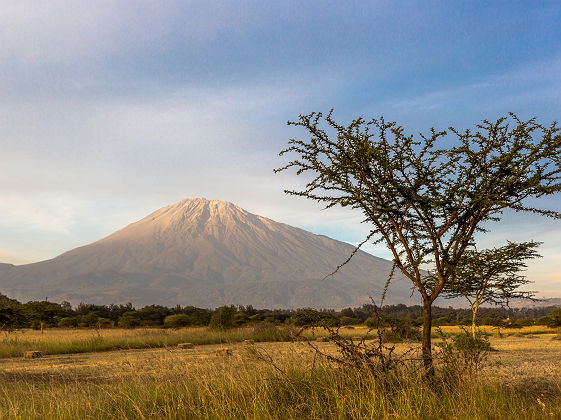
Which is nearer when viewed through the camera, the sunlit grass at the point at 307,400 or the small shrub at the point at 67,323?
the sunlit grass at the point at 307,400

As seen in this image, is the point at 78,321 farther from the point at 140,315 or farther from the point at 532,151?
the point at 532,151

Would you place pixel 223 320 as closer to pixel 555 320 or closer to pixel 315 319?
pixel 315 319

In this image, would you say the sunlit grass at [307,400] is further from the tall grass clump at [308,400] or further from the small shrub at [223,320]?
the small shrub at [223,320]

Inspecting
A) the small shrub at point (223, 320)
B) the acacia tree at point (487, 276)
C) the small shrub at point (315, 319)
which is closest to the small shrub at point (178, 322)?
the small shrub at point (223, 320)

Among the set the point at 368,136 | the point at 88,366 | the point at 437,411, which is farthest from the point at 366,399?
the point at 88,366

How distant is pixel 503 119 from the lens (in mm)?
9430

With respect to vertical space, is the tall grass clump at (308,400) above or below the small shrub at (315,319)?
below

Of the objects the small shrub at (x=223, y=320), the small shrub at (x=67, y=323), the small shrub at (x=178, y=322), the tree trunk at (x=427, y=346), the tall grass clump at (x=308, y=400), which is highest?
the tree trunk at (x=427, y=346)

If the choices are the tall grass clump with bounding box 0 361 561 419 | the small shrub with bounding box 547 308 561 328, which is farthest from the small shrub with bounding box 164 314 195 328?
the tall grass clump with bounding box 0 361 561 419

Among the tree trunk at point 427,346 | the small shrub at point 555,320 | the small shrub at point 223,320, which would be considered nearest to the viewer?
the tree trunk at point 427,346

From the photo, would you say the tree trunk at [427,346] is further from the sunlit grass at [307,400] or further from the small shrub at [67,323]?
the small shrub at [67,323]

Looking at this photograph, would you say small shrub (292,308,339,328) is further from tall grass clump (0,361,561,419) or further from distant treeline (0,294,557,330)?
distant treeline (0,294,557,330)

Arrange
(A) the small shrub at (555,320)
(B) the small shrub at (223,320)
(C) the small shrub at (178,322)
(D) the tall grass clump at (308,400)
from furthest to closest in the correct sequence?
(A) the small shrub at (555,320) → (C) the small shrub at (178,322) → (B) the small shrub at (223,320) → (D) the tall grass clump at (308,400)

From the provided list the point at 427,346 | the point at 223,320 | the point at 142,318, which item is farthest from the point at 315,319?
the point at 142,318
